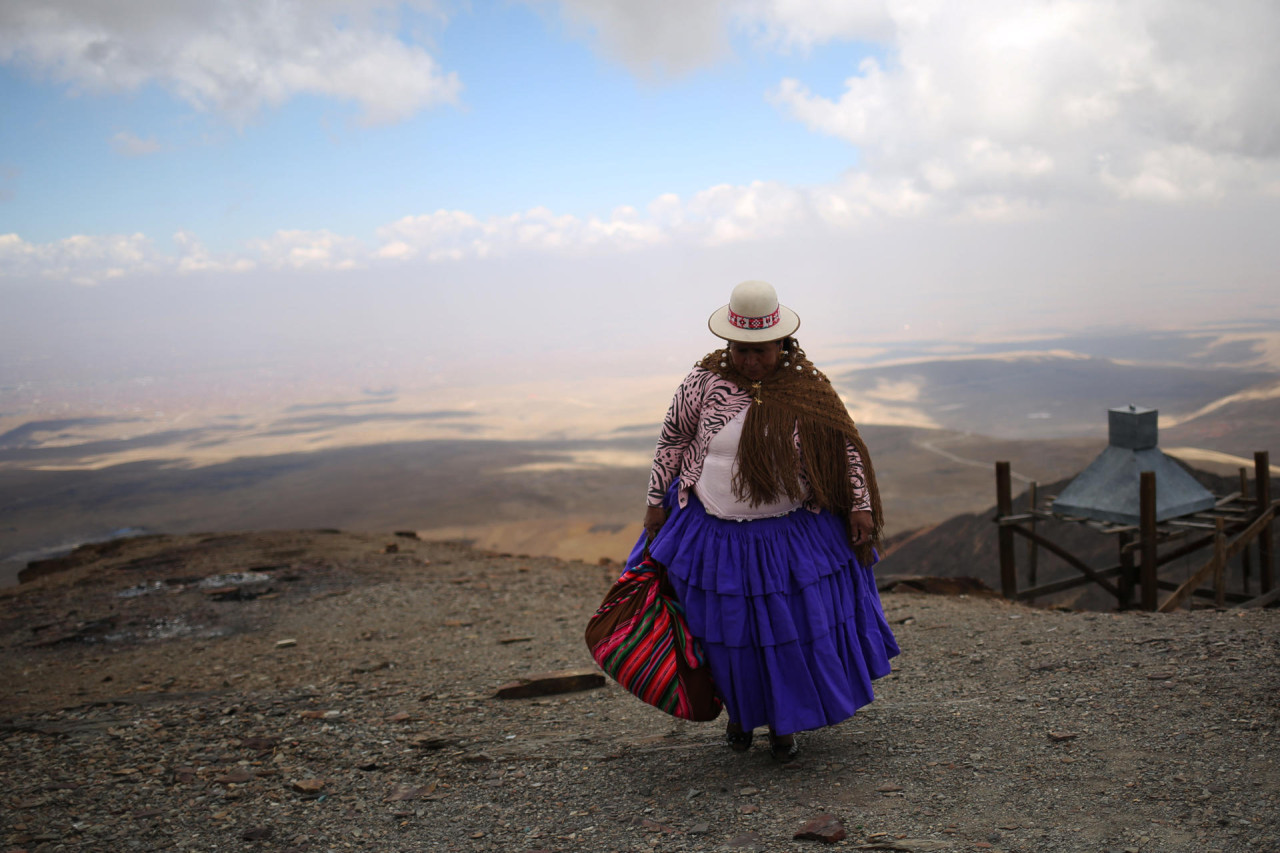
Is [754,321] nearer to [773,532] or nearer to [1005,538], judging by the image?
[773,532]

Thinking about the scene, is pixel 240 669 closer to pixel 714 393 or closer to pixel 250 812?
pixel 250 812

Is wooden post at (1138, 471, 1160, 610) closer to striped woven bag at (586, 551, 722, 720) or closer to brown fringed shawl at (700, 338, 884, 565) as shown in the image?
brown fringed shawl at (700, 338, 884, 565)

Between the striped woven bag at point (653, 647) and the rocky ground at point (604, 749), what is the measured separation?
36 cm

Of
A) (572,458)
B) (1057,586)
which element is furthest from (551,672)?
(572,458)

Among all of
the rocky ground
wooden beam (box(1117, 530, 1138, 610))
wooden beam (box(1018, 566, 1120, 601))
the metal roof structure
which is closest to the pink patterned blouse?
the rocky ground

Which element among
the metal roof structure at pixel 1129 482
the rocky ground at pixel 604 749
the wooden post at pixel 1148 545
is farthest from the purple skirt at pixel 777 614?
the metal roof structure at pixel 1129 482

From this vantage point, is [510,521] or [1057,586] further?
[510,521]

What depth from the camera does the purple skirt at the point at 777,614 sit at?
338cm

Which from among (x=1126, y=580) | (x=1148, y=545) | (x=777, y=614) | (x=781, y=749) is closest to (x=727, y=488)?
(x=777, y=614)

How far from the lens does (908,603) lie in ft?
24.2

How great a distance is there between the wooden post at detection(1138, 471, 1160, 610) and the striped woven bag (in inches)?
275

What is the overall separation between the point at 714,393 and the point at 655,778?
1652 millimetres

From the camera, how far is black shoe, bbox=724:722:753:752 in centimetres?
374

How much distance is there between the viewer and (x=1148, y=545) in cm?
878
